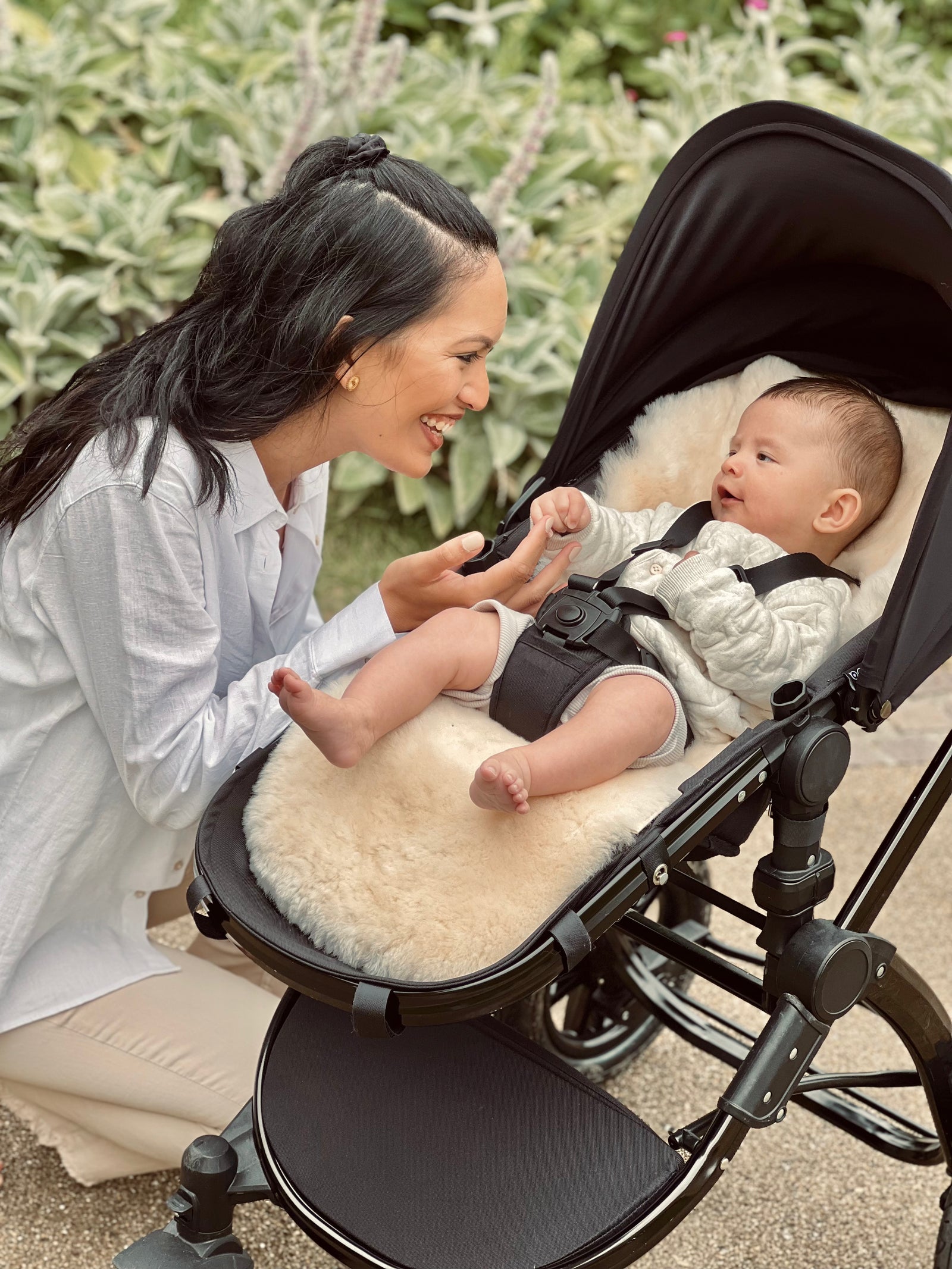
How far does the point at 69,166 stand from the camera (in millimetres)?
4379

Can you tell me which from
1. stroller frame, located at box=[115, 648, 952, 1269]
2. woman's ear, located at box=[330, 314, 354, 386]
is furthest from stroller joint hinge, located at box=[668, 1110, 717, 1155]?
woman's ear, located at box=[330, 314, 354, 386]

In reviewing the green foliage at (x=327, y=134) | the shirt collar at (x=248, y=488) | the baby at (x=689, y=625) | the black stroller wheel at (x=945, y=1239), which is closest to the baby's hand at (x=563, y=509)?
the baby at (x=689, y=625)

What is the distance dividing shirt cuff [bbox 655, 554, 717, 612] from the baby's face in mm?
200

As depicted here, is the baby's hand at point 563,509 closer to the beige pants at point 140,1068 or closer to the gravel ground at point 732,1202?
the beige pants at point 140,1068

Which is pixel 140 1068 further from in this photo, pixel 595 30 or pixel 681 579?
pixel 595 30

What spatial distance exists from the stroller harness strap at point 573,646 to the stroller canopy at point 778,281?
31 centimetres

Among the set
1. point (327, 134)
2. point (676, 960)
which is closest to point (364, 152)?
point (676, 960)

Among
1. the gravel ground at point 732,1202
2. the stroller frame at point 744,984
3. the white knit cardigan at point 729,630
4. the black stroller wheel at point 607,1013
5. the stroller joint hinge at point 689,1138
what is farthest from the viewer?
the black stroller wheel at point 607,1013

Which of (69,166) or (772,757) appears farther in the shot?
(69,166)

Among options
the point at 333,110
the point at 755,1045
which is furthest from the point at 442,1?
the point at 755,1045

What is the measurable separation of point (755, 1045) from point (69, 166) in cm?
391

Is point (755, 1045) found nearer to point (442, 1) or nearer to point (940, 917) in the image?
point (940, 917)

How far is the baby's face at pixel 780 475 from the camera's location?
1.90 meters

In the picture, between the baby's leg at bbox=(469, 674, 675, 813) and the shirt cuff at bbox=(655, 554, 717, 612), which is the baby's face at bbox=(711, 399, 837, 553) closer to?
the shirt cuff at bbox=(655, 554, 717, 612)
